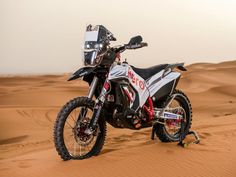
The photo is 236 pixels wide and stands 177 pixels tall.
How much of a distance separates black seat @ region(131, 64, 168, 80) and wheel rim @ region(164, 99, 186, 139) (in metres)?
0.61

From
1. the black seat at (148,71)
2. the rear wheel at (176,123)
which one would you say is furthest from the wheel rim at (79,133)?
the rear wheel at (176,123)

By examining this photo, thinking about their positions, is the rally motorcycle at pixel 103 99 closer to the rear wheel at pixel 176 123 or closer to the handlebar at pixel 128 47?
the handlebar at pixel 128 47

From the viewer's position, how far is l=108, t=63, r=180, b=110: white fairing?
525 centimetres

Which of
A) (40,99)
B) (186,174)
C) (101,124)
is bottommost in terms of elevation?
(40,99)

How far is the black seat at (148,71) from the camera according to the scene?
580cm

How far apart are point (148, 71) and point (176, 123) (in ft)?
3.35

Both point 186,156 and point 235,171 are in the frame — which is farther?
point 186,156

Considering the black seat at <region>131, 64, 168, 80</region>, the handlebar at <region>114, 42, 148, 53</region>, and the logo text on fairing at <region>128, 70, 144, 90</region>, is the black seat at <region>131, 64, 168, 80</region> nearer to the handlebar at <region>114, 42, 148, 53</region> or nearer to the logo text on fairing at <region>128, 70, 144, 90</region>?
the logo text on fairing at <region>128, 70, 144, 90</region>

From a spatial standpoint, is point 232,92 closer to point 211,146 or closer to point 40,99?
point 40,99

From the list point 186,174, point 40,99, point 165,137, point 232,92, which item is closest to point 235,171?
point 186,174

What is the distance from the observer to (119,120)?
536cm

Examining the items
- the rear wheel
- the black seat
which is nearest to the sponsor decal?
the black seat

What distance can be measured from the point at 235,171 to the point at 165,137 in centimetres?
163

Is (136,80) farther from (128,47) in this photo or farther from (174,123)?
(174,123)
